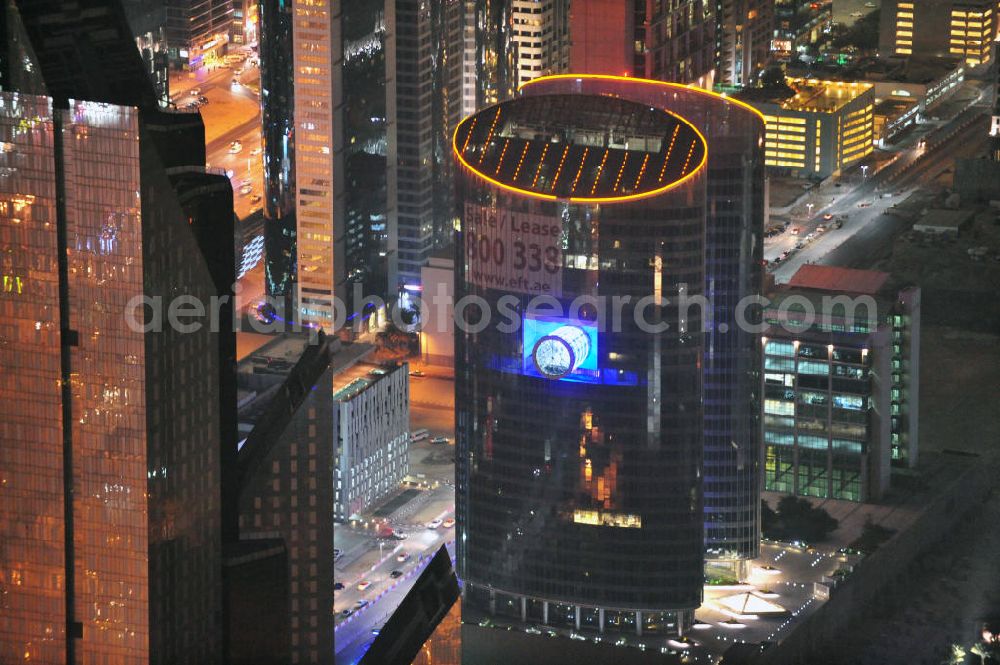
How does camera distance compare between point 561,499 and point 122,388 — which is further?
point 561,499

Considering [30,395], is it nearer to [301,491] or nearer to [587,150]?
[301,491]

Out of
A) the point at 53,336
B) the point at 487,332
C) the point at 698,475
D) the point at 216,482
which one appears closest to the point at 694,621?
the point at 698,475

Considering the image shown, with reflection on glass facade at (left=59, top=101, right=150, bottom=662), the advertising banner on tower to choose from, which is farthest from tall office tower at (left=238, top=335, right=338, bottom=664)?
reflection on glass facade at (left=59, top=101, right=150, bottom=662)

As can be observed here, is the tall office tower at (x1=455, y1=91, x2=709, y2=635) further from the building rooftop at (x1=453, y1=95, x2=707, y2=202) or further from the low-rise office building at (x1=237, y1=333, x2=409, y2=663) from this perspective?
the low-rise office building at (x1=237, y1=333, x2=409, y2=663)

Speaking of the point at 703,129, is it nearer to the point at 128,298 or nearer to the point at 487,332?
the point at 487,332

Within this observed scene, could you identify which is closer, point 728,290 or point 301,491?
point 301,491

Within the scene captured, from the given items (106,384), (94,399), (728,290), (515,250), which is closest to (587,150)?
(515,250)
